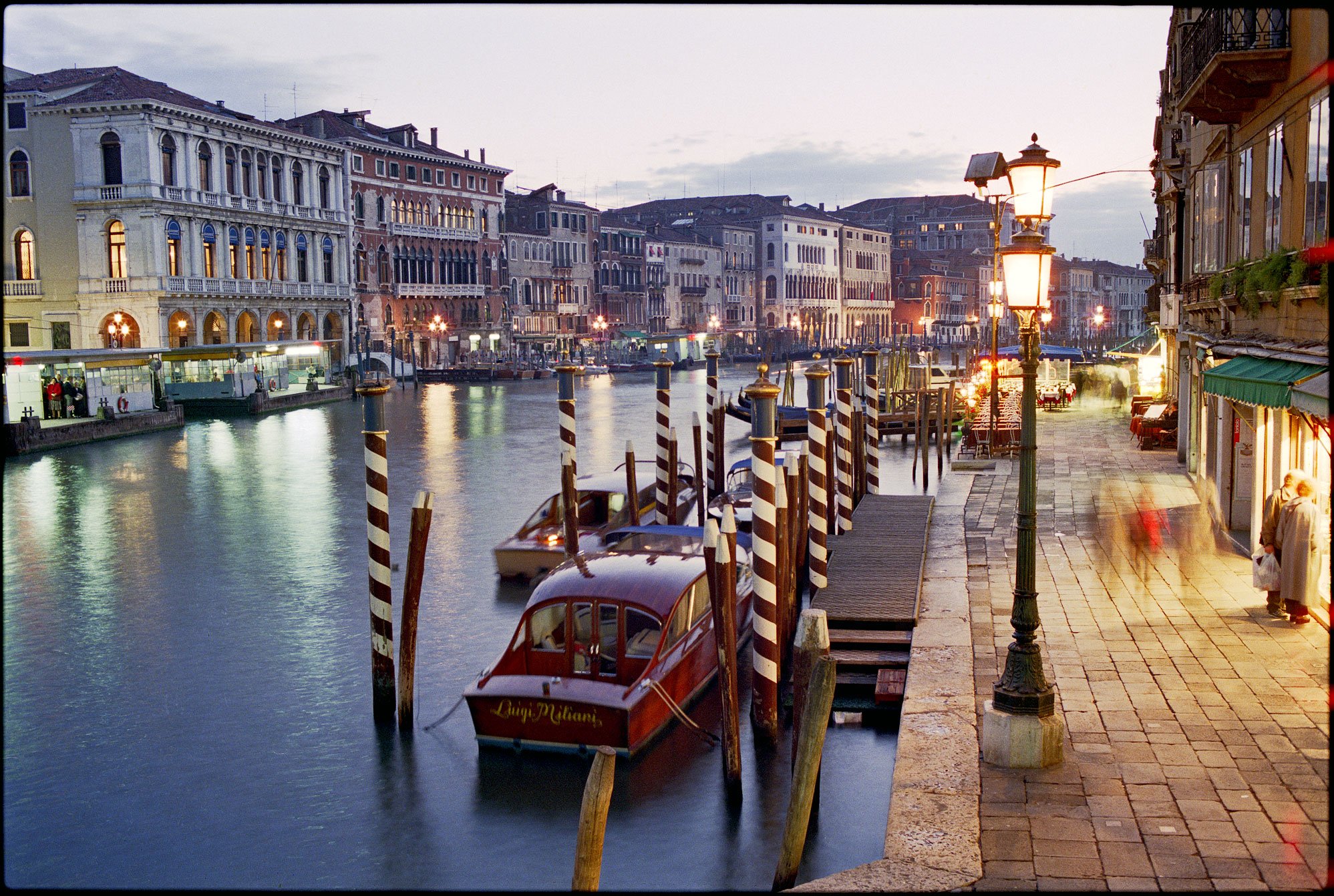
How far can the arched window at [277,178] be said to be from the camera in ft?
181

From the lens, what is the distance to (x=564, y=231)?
256 ft

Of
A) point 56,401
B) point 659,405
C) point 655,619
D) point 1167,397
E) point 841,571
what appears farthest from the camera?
point 56,401

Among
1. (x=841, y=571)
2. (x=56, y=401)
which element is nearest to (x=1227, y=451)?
(x=841, y=571)

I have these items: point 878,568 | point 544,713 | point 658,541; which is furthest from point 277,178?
point 544,713

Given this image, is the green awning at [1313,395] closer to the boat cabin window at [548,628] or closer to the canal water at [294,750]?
the canal water at [294,750]

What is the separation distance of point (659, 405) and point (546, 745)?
10282 mm

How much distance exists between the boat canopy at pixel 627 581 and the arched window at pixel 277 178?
162ft

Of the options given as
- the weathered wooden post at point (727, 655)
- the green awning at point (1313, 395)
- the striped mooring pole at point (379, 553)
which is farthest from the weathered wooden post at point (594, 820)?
the green awning at point (1313, 395)

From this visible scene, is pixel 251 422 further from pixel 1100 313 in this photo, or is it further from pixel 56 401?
pixel 1100 313

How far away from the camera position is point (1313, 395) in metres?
7.74

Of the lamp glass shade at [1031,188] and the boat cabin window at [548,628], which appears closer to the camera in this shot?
the lamp glass shade at [1031,188]

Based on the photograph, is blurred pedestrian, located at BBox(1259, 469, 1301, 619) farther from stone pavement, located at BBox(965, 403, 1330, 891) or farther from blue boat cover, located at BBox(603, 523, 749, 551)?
blue boat cover, located at BBox(603, 523, 749, 551)

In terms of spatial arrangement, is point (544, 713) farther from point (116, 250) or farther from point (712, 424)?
point (116, 250)

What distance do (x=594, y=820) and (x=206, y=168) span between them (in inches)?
1969
